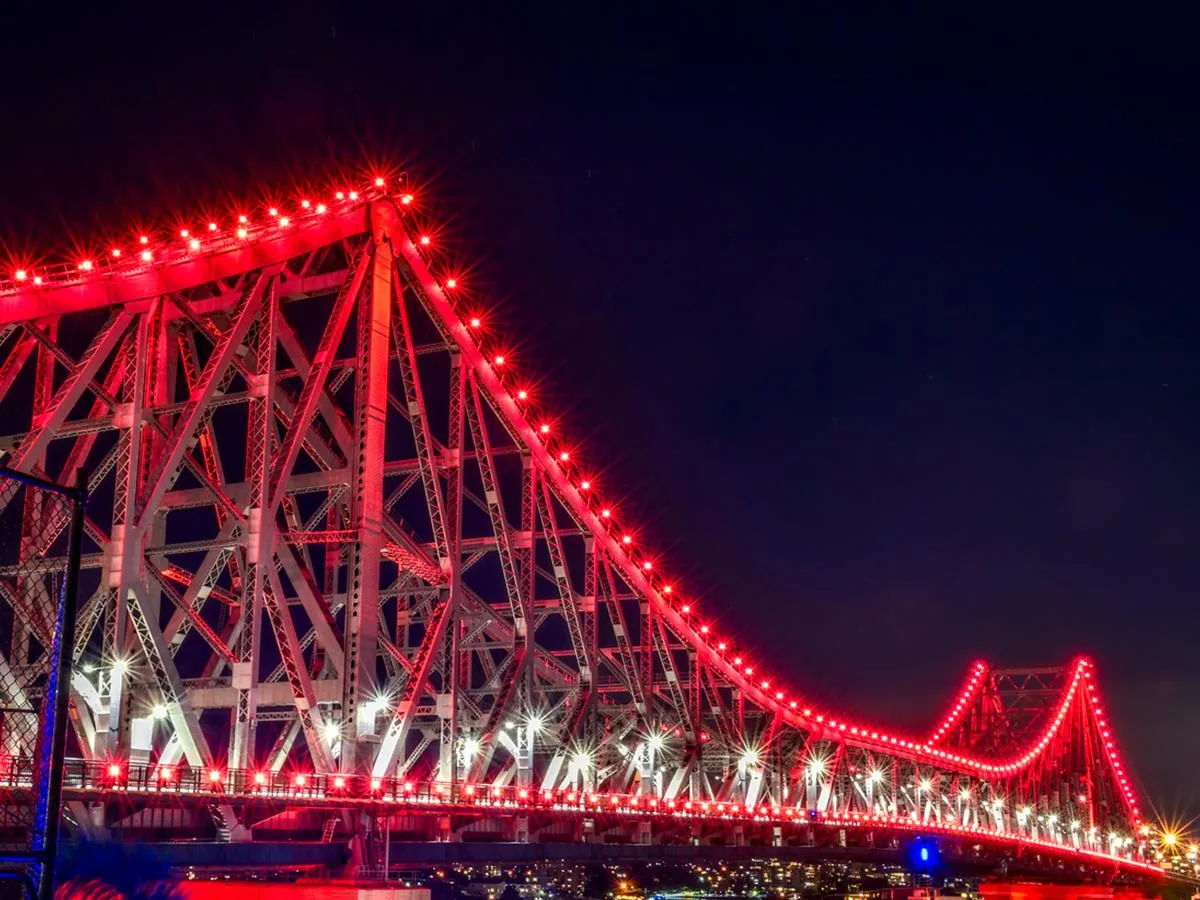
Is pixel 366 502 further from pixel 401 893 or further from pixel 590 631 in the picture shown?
pixel 590 631

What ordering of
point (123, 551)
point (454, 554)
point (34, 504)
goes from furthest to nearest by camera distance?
point (454, 554), point (34, 504), point (123, 551)

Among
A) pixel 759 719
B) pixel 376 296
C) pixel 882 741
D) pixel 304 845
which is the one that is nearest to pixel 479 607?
pixel 376 296

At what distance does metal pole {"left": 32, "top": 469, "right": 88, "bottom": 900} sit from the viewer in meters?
14.4

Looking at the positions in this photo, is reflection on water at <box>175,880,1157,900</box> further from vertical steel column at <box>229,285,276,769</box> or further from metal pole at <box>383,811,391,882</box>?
vertical steel column at <box>229,285,276,769</box>

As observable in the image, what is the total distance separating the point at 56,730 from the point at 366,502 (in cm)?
3373

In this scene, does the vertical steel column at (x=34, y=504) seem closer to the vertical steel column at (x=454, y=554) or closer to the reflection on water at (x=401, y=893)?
the reflection on water at (x=401, y=893)

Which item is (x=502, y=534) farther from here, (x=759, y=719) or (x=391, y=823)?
(x=759, y=719)

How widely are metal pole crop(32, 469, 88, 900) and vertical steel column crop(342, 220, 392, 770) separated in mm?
30648

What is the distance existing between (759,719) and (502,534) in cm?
5237

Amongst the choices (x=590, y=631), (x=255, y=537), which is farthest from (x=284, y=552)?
(x=590, y=631)

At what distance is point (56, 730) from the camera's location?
14922 mm

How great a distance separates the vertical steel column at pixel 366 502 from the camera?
46.5 m

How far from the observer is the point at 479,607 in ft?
224

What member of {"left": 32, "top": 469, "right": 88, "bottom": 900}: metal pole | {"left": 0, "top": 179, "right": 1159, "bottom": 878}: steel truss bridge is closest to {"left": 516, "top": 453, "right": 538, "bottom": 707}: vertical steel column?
{"left": 0, "top": 179, "right": 1159, "bottom": 878}: steel truss bridge
